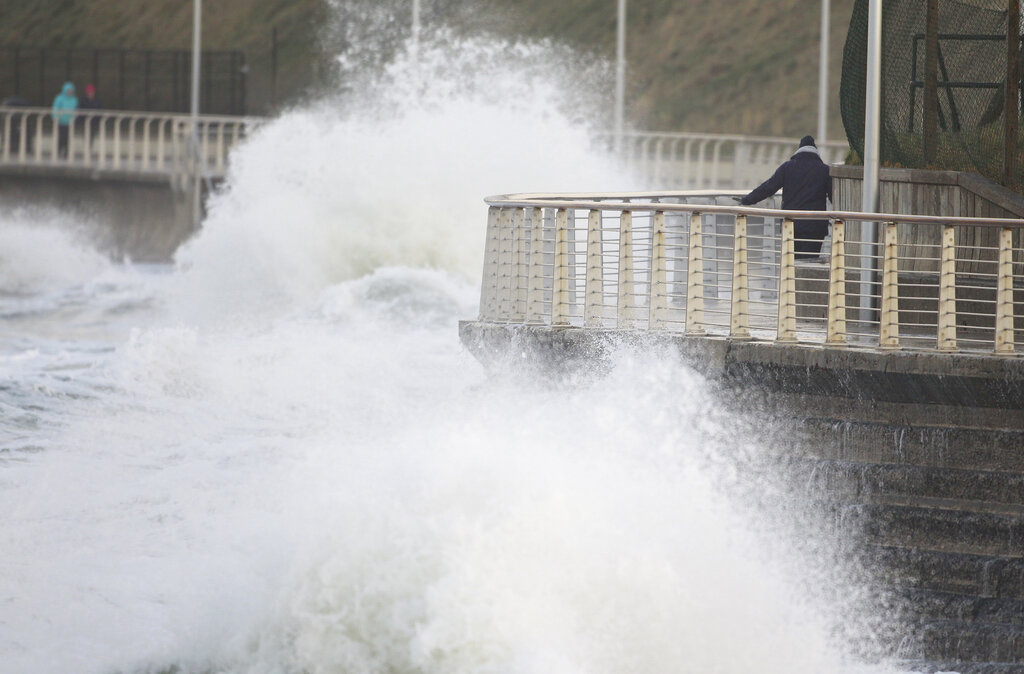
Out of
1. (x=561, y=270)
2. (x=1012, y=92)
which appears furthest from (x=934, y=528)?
(x=1012, y=92)

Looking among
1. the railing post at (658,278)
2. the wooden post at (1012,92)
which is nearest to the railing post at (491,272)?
the railing post at (658,278)

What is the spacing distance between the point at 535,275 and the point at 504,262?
2.08 ft

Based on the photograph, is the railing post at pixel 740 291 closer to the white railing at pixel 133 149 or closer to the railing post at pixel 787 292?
the railing post at pixel 787 292

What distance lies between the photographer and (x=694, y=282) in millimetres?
12375

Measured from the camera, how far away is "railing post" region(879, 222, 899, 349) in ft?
37.8

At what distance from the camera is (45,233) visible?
41.8 m

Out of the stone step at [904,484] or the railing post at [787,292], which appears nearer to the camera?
the stone step at [904,484]

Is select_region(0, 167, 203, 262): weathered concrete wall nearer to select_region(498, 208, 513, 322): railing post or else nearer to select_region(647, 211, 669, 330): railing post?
select_region(498, 208, 513, 322): railing post

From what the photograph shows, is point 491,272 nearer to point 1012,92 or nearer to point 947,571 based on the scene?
point 1012,92

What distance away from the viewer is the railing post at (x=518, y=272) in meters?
13.7

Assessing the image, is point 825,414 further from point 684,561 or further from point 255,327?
point 255,327

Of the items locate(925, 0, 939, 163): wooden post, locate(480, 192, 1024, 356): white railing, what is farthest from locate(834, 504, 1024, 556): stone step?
locate(925, 0, 939, 163): wooden post

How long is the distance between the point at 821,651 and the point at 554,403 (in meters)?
2.80

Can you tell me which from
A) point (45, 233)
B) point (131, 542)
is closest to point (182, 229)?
point (45, 233)
